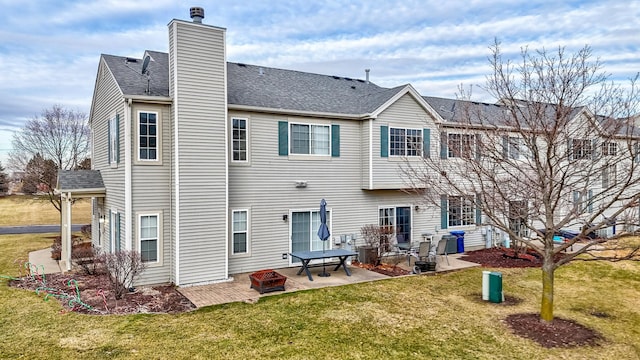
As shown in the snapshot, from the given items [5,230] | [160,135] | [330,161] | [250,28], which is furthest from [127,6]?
[5,230]

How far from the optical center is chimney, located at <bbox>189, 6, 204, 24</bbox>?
1116 centimetres

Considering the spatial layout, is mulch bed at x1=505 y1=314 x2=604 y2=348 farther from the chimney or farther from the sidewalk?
the sidewalk

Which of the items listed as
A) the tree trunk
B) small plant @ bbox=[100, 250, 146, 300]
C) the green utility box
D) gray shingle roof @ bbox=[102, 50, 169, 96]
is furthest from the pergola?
the tree trunk

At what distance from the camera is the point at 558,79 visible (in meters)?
7.38

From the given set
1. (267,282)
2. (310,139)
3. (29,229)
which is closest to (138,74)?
(310,139)

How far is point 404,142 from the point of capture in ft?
47.6

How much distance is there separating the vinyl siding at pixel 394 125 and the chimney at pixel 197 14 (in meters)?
6.67

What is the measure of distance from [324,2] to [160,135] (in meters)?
8.10

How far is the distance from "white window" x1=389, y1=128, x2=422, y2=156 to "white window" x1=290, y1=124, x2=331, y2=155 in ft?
8.15

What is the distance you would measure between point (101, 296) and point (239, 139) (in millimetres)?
5674

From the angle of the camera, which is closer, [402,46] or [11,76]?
[402,46]

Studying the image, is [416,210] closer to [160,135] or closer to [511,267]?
[511,267]

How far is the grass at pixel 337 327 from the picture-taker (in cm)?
641

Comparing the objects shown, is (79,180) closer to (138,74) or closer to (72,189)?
(72,189)
